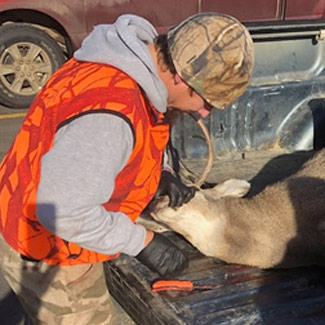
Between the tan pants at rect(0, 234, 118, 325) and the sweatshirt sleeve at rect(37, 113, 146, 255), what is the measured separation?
21.1 inches

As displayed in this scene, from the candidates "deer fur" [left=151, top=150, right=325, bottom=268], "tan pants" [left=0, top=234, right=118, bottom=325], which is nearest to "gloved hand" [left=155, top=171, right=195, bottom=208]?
"deer fur" [left=151, top=150, right=325, bottom=268]

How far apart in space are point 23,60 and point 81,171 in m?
7.15

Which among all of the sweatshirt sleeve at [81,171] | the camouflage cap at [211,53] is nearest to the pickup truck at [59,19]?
the camouflage cap at [211,53]

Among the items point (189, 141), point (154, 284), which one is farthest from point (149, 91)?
point (189, 141)

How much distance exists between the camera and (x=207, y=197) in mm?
4289

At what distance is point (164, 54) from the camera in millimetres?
2652

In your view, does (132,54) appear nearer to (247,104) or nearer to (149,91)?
(149,91)

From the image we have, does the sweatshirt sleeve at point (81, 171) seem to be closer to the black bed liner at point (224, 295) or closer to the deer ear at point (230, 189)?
the black bed liner at point (224, 295)

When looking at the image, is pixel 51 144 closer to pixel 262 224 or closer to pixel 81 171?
pixel 81 171

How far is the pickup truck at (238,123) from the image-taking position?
10.9ft

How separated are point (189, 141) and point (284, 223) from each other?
1.09 meters

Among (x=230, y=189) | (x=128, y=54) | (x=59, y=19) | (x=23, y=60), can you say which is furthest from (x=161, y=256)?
(x=23, y=60)

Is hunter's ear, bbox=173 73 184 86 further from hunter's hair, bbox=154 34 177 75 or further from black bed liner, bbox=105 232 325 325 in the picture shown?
black bed liner, bbox=105 232 325 325

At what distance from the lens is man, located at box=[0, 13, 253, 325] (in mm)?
2365
